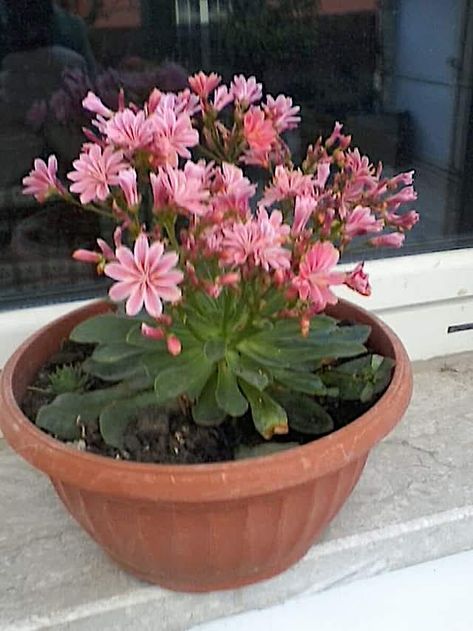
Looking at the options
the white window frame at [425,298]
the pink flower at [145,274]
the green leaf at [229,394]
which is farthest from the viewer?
the white window frame at [425,298]

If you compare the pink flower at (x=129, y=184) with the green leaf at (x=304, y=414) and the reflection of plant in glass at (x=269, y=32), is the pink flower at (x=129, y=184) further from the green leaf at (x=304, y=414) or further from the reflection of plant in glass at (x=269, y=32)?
the reflection of plant in glass at (x=269, y=32)

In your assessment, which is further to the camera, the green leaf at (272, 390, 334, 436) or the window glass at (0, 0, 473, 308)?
the window glass at (0, 0, 473, 308)

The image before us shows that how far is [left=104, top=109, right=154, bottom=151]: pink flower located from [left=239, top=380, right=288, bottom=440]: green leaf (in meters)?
0.21

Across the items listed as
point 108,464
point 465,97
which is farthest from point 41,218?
point 465,97

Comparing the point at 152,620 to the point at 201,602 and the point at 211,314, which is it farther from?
the point at 211,314

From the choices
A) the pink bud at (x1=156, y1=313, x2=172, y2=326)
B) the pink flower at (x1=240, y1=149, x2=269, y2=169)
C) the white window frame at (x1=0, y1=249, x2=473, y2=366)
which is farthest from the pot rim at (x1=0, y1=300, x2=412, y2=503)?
the white window frame at (x1=0, y1=249, x2=473, y2=366)

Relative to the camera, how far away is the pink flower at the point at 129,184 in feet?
1.87

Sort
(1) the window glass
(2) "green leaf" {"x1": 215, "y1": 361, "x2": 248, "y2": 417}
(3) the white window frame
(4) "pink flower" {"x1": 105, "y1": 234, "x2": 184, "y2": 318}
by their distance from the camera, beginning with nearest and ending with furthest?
1. (4) "pink flower" {"x1": 105, "y1": 234, "x2": 184, "y2": 318}
2. (2) "green leaf" {"x1": 215, "y1": 361, "x2": 248, "y2": 417}
3. (1) the window glass
4. (3) the white window frame

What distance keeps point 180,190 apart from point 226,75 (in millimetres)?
382

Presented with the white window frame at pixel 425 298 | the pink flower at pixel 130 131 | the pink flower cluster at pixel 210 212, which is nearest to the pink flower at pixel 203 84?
the pink flower cluster at pixel 210 212

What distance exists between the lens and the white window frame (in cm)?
100

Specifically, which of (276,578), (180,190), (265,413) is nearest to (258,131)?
(180,190)

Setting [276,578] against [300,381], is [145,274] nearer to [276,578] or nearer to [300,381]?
[300,381]

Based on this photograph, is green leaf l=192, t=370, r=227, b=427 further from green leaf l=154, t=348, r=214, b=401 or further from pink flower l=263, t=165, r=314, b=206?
pink flower l=263, t=165, r=314, b=206
